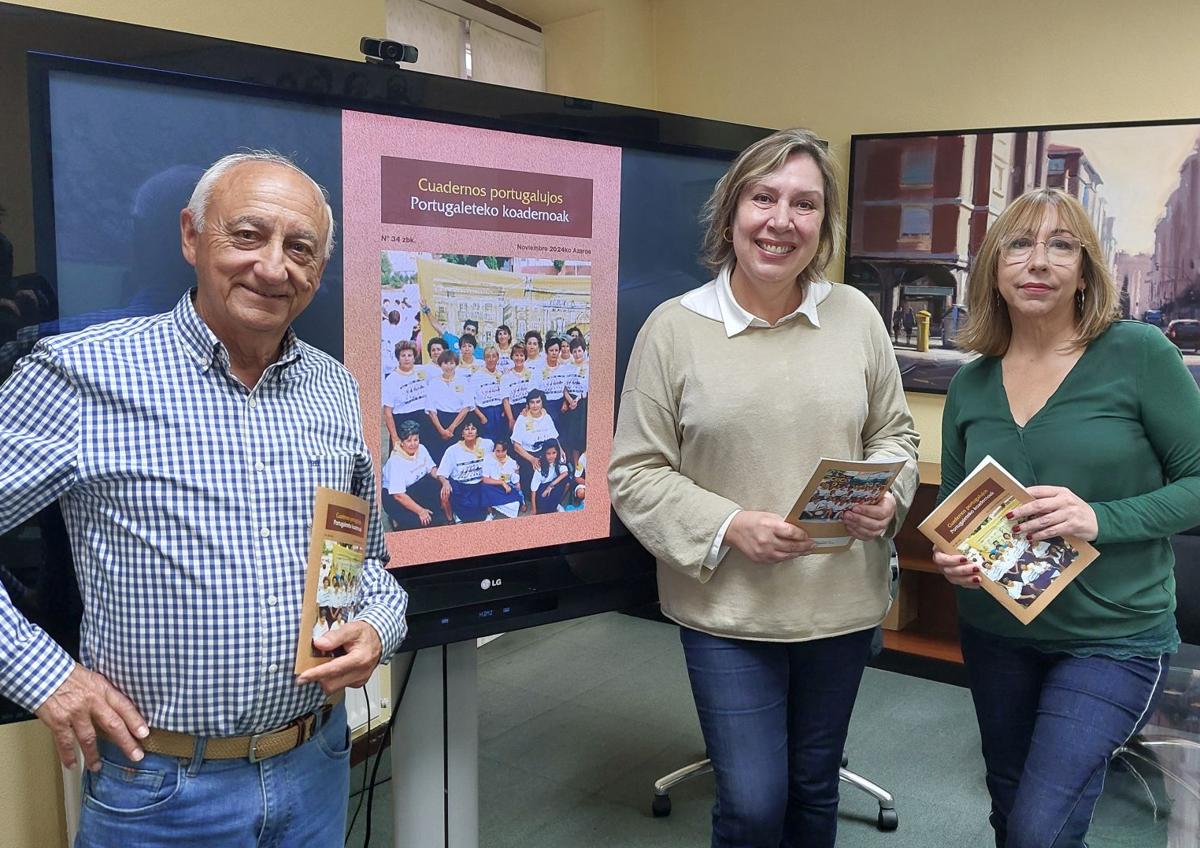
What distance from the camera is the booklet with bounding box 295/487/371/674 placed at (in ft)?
3.87

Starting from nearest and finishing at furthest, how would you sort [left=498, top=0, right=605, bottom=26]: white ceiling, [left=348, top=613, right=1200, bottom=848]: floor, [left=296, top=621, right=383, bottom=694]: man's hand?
[left=296, top=621, right=383, bottom=694]: man's hand, [left=348, top=613, right=1200, bottom=848]: floor, [left=498, top=0, right=605, bottom=26]: white ceiling

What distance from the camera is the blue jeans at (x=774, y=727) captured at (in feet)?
5.36

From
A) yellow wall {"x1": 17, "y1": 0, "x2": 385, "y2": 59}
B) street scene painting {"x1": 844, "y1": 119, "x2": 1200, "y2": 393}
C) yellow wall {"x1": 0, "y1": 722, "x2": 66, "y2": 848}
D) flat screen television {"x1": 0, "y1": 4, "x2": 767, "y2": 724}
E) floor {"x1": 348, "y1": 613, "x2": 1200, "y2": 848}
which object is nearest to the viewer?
flat screen television {"x1": 0, "y1": 4, "x2": 767, "y2": 724}

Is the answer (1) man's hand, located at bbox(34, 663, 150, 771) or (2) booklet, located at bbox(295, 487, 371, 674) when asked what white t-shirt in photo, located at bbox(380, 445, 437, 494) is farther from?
(1) man's hand, located at bbox(34, 663, 150, 771)

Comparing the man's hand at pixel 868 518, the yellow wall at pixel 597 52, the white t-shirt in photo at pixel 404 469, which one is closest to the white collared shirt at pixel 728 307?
the man's hand at pixel 868 518

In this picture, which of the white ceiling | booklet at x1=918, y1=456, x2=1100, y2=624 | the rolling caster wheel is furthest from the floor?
the white ceiling

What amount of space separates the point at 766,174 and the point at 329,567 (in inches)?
40.1

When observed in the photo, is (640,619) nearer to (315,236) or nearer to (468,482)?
(468,482)

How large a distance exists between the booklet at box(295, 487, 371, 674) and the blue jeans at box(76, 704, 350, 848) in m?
0.17

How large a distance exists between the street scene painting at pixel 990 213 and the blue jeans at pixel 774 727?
7.29ft

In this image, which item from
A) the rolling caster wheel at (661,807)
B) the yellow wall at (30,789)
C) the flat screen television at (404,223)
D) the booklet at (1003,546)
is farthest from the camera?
the rolling caster wheel at (661,807)

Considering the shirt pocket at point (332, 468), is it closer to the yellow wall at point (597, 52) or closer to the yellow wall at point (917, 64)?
the yellow wall at point (917, 64)

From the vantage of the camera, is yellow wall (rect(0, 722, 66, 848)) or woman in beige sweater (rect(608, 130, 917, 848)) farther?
yellow wall (rect(0, 722, 66, 848))

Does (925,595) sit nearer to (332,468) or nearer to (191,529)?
(332,468)
